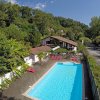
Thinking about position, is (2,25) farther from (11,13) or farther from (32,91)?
(32,91)

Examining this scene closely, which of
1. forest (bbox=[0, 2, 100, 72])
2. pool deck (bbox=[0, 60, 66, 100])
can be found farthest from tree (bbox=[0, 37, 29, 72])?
pool deck (bbox=[0, 60, 66, 100])

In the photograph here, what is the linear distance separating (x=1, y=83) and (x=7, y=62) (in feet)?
7.47

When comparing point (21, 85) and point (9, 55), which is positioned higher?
point (9, 55)

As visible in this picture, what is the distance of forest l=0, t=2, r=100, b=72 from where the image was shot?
19984 mm

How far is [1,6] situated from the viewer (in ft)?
233

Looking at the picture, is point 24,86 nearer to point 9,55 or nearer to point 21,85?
point 21,85

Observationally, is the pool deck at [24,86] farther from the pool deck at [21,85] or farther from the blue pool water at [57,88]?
the blue pool water at [57,88]

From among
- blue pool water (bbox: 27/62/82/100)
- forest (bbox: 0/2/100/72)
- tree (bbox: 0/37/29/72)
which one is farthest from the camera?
forest (bbox: 0/2/100/72)

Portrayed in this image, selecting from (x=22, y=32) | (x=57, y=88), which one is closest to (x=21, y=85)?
(x=57, y=88)

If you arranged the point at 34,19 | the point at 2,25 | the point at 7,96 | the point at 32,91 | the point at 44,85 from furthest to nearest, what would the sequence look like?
the point at 34,19, the point at 2,25, the point at 44,85, the point at 32,91, the point at 7,96

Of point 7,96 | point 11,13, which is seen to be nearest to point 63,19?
point 11,13

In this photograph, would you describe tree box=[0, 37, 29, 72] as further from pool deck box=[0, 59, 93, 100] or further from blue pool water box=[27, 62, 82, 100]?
blue pool water box=[27, 62, 82, 100]

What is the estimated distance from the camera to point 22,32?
46156 millimetres

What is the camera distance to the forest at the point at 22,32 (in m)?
20.0
